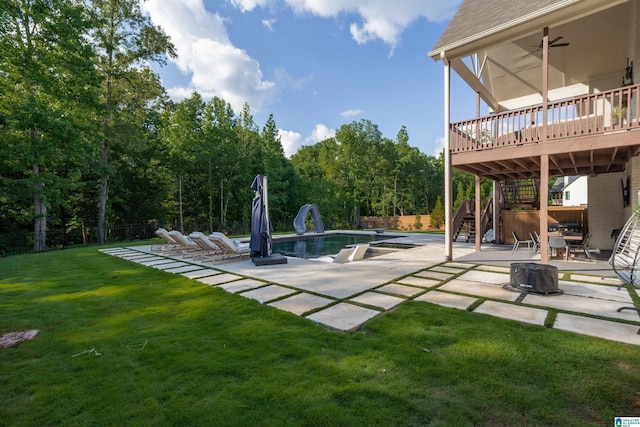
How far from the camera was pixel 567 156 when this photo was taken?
7.17 metres

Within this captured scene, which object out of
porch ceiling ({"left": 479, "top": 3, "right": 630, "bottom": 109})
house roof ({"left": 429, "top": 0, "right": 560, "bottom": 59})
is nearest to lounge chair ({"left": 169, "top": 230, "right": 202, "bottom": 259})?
house roof ({"left": 429, "top": 0, "right": 560, "bottom": 59})

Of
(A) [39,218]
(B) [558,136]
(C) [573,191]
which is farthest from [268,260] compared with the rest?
(C) [573,191]

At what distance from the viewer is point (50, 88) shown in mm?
12117

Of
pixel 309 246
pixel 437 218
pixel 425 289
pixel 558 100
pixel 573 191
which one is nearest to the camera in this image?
pixel 425 289

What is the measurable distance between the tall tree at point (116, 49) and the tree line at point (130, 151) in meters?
0.06

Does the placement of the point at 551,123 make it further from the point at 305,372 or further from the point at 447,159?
the point at 305,372

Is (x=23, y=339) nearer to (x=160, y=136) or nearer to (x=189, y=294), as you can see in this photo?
(x=189, y=294)

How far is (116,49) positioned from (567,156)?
21849mm

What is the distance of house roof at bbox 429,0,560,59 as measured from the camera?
6.25 meters

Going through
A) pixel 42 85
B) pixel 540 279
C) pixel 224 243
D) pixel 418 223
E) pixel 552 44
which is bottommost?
pixel 540 279

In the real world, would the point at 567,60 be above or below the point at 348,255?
above

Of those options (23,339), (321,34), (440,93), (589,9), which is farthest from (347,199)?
(23,339)

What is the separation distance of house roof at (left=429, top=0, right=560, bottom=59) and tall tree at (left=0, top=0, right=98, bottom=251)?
48.4 feet

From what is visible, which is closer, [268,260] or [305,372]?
[305,372]
